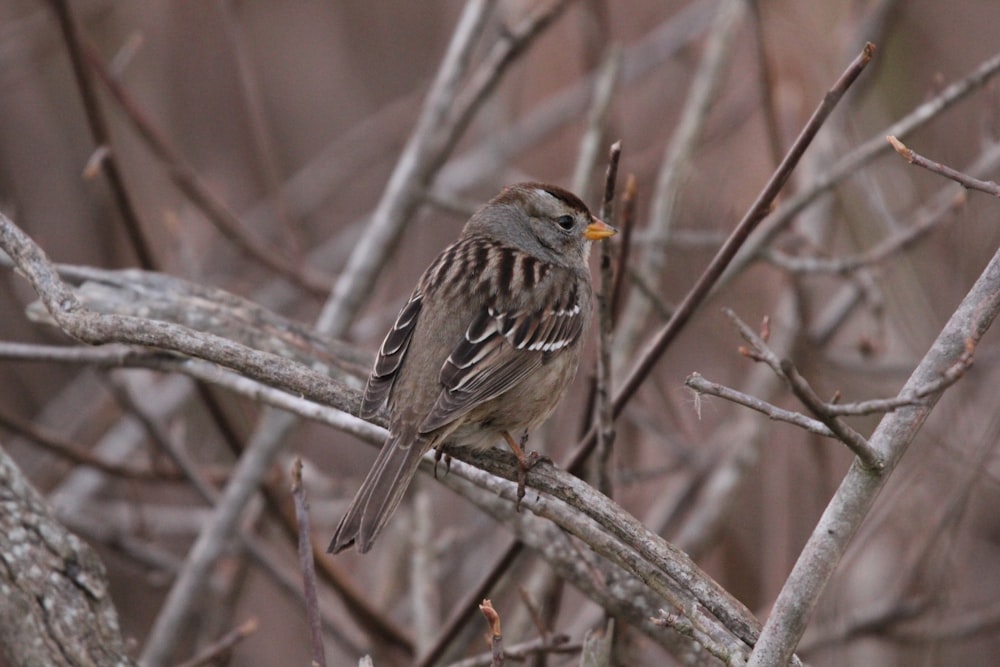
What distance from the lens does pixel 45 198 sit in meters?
6.44

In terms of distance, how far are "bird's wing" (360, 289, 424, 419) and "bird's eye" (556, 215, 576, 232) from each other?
668 mm

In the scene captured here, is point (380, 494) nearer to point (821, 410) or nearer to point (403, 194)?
point (821, 410)

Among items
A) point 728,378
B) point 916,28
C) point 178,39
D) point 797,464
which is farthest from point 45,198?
point 916,28

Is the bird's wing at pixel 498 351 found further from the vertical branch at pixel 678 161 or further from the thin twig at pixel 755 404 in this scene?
the thin twig at pixel 755 404

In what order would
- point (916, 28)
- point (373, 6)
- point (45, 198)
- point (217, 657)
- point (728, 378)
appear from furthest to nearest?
point (373, 6) < point (45, 198) < point (916, 28) < point (728, 378) < point (217, 657)

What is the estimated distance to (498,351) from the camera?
325cm

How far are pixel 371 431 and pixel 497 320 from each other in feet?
1.68

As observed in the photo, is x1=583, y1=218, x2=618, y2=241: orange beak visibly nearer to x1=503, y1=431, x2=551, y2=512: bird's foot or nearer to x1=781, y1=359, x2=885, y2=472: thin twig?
x1=503, y1=431, x2=551, y2=512: bird's foot

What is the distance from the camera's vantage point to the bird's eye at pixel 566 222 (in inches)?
A: 155

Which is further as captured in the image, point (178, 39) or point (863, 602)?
point (178, 39)

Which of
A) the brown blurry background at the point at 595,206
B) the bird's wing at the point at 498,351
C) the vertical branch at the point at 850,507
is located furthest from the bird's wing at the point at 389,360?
the vertical branch at the point at 850,507

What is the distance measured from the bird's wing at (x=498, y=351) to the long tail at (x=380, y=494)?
8 centimetres

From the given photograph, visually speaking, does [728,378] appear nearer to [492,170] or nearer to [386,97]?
[492,170]

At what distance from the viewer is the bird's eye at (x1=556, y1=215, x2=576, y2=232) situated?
13.0ft
